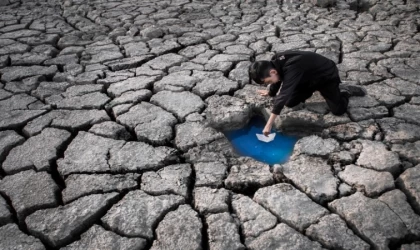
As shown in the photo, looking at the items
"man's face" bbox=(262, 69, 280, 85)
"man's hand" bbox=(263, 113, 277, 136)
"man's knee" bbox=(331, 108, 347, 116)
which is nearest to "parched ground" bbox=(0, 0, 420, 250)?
"man's knee" bbox=(331, 108, 347, 116)

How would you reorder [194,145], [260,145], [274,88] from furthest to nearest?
1. [274,88]
2. [260,145]
3. [194,145]

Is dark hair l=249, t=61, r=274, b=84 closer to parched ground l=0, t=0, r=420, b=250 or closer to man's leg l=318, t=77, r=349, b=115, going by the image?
parched ground l=0, t=0, r=420, b=250

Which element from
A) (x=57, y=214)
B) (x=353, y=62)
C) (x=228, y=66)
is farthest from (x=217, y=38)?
(x=57, y=214)

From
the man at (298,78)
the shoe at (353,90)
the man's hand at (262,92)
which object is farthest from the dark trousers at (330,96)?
the man's hand at (262,92)

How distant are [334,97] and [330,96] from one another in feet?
0.10

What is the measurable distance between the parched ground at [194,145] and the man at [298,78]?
0.35 feet

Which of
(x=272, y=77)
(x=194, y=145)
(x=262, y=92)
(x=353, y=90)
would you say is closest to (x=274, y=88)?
(x=262, y=92)

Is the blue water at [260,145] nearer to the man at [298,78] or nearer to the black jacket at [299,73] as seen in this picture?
the man at [298,78]

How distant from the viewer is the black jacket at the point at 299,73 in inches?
91.4

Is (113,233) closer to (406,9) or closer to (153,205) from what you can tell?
(153,205)

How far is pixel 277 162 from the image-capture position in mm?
2281

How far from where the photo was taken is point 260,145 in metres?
2.43

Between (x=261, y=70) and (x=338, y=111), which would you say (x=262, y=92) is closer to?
(x=261, y=70)

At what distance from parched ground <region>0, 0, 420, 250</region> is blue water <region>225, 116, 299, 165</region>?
0.12 m
